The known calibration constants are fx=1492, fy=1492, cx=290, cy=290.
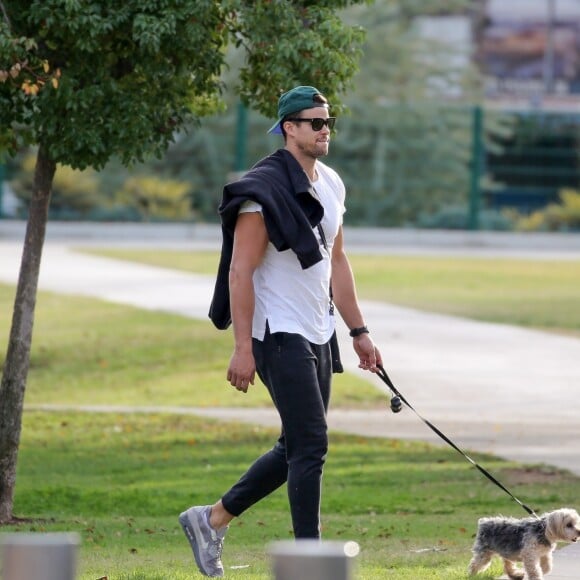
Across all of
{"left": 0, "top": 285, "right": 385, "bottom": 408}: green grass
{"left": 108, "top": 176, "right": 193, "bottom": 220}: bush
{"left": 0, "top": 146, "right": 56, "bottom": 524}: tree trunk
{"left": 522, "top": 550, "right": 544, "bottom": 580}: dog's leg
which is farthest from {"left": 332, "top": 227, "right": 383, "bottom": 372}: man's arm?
{"left": 108, "top": 176, "right": 193, "bottom": 220}: bush

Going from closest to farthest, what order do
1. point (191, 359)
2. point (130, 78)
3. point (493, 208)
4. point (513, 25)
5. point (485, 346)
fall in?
1. point (130, 78)
2. point (191, 359)
3. point (485, 346)
4. point (493, 208)
5. point (513, 25)

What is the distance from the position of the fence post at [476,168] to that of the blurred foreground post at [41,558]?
3259 centimetres

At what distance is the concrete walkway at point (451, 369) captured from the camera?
12180 millimetres

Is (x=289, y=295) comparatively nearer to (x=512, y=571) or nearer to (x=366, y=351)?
(x=366, y=351)

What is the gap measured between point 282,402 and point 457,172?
31499 millimetres

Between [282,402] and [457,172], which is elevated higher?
[282,402]

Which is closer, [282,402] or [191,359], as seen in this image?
[282,402]

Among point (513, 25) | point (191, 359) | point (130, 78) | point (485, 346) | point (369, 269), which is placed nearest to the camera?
point (130, 78)

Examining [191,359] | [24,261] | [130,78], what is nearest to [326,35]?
[130,78]

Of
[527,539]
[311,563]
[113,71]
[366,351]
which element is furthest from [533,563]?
[113,71]

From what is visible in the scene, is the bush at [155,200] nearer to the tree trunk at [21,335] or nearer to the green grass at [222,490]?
the green grass at [222,490]

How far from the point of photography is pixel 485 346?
1798 cm

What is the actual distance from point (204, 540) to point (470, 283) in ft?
65.4

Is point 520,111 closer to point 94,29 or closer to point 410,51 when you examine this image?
point 410,51
